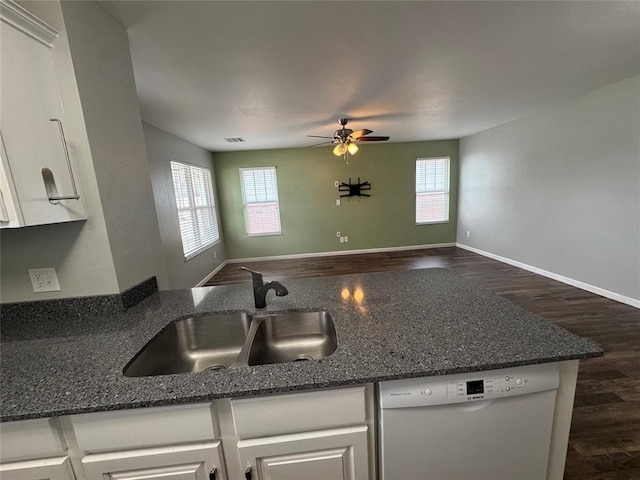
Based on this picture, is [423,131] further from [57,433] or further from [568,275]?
[57,433]

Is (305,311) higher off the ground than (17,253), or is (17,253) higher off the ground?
(17,253)

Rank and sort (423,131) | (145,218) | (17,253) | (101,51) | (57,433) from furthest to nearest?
1. (423,131)
2. (145,218)
3. (101,51)
4. (17,253)
5. (57,433)

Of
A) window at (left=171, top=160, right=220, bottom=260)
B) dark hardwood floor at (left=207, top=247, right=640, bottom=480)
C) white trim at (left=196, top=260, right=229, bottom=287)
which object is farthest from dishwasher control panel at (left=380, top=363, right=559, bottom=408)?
white trim at (left=196, top=260, right=229, bottom=287)

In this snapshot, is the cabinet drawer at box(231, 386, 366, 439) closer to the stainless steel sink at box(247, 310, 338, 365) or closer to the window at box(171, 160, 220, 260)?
the stainless steel sink at box(247, 310, 338, 365)

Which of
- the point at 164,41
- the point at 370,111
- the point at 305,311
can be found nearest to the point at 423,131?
the point at 370,111

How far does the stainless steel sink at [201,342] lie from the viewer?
115 cm

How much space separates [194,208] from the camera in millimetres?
4324

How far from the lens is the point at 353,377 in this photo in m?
0.74

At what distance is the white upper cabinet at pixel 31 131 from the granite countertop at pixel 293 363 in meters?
0.49

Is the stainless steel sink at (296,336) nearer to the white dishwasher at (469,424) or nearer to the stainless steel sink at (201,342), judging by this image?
the stainless steel sink at (201,342)

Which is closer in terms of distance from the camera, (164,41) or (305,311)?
(305,311)

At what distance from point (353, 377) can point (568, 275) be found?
4.34m

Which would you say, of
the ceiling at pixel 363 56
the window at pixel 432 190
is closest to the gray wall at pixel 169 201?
the ceiling at pixel 363 56

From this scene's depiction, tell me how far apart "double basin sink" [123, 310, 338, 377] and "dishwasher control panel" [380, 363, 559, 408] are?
0.42 meters
